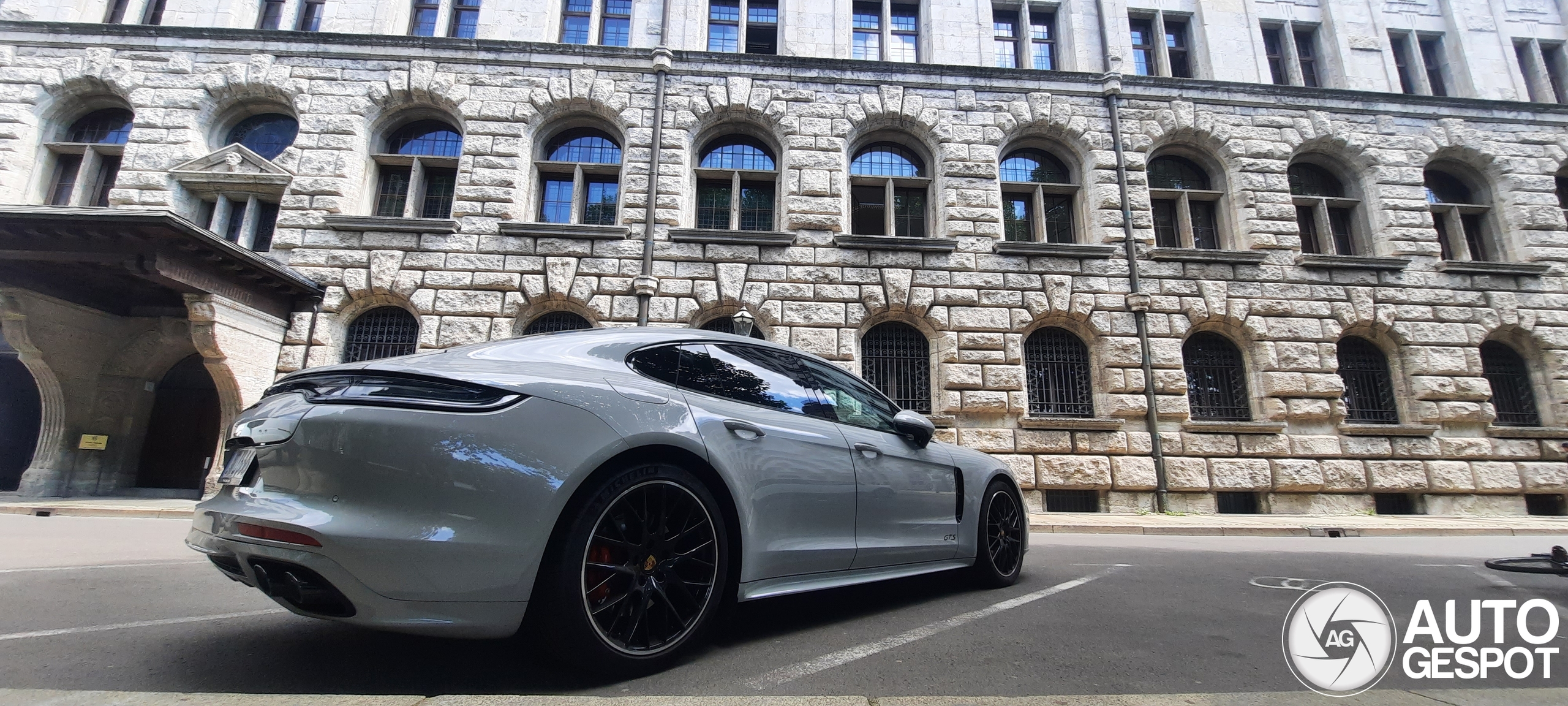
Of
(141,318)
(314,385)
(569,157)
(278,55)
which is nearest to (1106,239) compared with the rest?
(569,157)

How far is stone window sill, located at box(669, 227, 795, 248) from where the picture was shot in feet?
38.7

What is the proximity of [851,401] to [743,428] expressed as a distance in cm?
104

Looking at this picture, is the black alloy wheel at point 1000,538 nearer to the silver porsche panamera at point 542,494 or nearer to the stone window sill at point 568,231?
the silver porsche panamera at point 542,494

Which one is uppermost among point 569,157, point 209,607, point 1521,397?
point 569,157

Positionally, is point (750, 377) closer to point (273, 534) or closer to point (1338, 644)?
point (273, 534)

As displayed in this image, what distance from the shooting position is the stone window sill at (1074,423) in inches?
437

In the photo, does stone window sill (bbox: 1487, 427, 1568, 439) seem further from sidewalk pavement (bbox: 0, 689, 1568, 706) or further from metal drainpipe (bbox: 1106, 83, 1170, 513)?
sidewalk pavement (bbox: 0, 689, 1568, 706)

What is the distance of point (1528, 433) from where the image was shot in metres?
11.8

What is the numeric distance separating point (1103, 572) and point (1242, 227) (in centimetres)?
1135

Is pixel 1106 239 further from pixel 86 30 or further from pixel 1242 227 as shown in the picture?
pixel 86 30

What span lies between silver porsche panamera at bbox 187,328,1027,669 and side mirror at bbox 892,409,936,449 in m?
0.66

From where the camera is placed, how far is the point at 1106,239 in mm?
12391

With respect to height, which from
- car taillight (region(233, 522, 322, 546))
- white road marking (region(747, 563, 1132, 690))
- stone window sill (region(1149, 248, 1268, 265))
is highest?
stone window sill (region(1149, 248, 1268, 265))

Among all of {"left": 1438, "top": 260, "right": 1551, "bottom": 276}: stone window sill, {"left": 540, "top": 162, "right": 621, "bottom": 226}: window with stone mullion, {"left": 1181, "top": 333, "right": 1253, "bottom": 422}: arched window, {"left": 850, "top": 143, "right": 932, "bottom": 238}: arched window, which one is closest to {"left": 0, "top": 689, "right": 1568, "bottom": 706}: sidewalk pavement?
{"left": 1181, "top": 333, "right": 1253, "bottom": 422}: arched window
